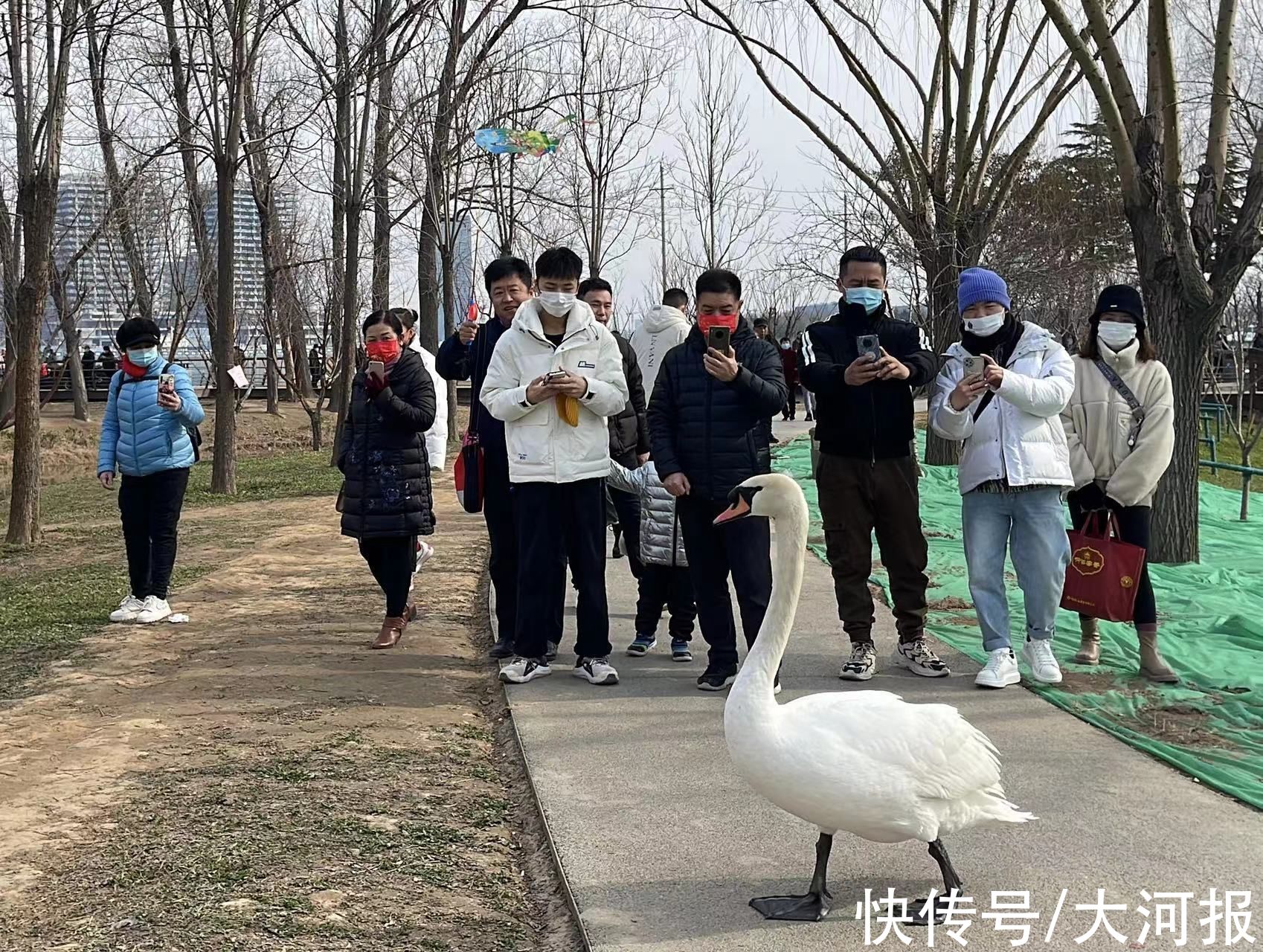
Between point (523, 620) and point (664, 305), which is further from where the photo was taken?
point (664, 305)

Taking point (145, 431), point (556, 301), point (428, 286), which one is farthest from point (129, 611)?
point (428, 286)

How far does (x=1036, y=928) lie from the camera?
344 centimetres

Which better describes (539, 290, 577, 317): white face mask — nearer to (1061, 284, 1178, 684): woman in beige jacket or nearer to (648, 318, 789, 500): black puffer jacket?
(648, 318, 789, 500): black puffer jacket

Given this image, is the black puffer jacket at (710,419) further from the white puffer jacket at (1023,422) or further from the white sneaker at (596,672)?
the white sneaker at (596,672)

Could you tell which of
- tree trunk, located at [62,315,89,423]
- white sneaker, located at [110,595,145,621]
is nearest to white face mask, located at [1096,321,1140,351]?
white sneaker, located at [110,595,145,621]

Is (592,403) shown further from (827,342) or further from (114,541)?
(114,541)

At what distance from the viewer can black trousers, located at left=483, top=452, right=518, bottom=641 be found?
6555 millimetres

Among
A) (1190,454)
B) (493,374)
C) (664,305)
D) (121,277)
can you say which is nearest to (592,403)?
(493,374)

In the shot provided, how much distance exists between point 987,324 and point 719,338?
50.8 inches

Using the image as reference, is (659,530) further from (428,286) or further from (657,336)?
(428,286)

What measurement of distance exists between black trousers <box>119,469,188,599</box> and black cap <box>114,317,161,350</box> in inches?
32.9

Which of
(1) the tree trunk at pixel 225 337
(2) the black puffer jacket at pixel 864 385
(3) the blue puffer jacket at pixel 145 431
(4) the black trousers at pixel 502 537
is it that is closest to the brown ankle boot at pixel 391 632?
(4) the black trousers at pixel 502 537

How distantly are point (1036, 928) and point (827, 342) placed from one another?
326 centimetres

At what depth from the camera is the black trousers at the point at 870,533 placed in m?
6.09
